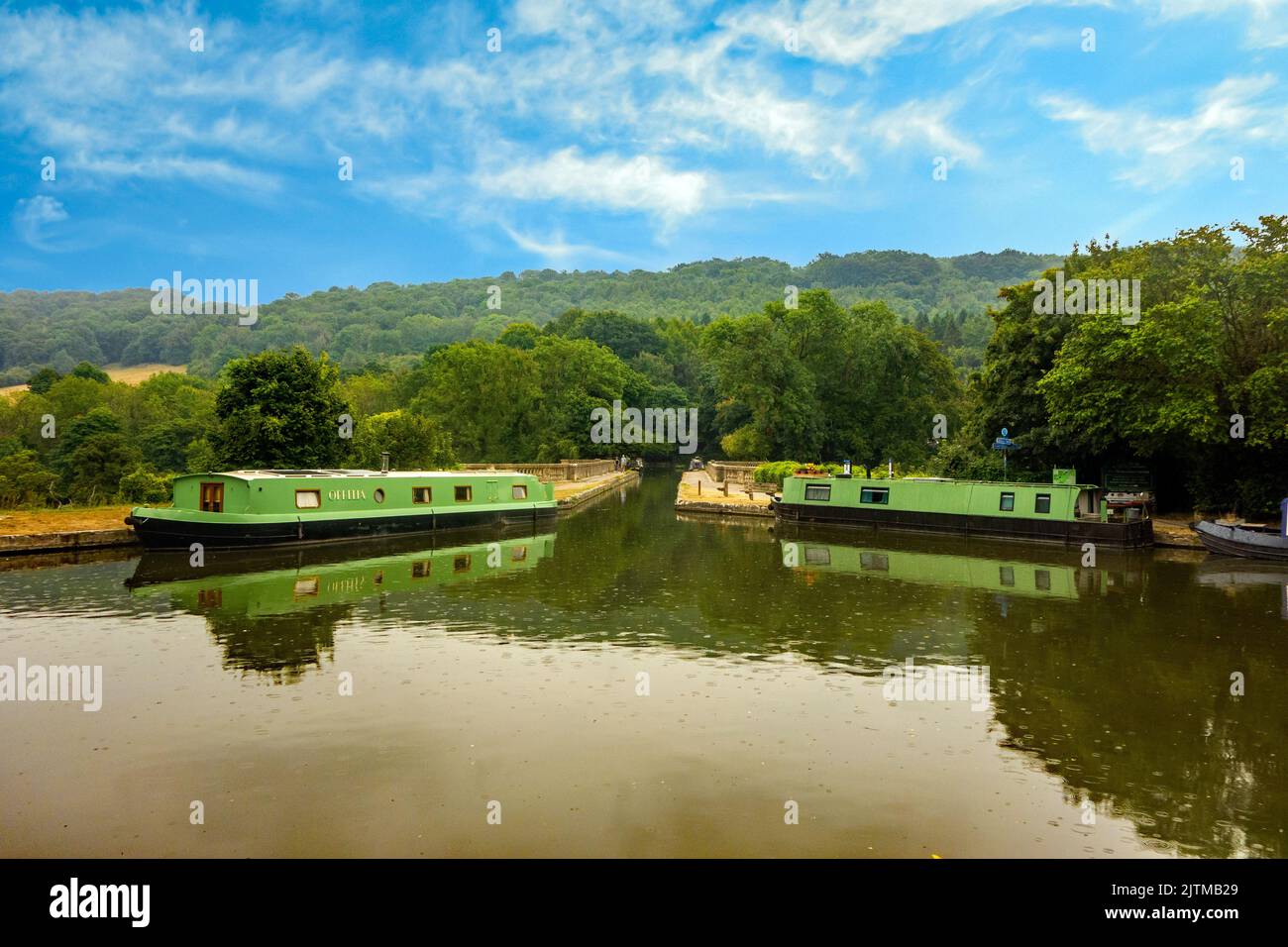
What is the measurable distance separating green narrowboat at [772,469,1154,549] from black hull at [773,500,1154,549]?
0.10 feet

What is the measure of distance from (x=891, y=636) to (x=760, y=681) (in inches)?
172

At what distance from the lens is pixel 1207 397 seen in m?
28.2

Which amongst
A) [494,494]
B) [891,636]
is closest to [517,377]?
[494,494]

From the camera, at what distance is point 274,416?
121ft

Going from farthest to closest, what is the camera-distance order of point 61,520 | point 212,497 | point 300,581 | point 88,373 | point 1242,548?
1. point 88,373
2. point 61,520
3. point 212,497
4. point 1242,548
5. point 300,581

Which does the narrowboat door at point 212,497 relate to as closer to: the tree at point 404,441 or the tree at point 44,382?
the tree at point 404,441

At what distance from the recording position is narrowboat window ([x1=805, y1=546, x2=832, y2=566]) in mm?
26166

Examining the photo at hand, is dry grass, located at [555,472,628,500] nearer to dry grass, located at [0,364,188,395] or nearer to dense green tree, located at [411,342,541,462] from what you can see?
dense green tree, located at [411,342,541,462]

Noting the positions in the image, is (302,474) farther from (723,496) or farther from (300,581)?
(723,496)

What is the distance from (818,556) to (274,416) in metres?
25.0

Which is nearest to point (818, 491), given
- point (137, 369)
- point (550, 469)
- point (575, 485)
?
point (575, 485)

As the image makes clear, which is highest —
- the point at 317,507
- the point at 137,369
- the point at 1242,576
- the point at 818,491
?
the point at 137,369
